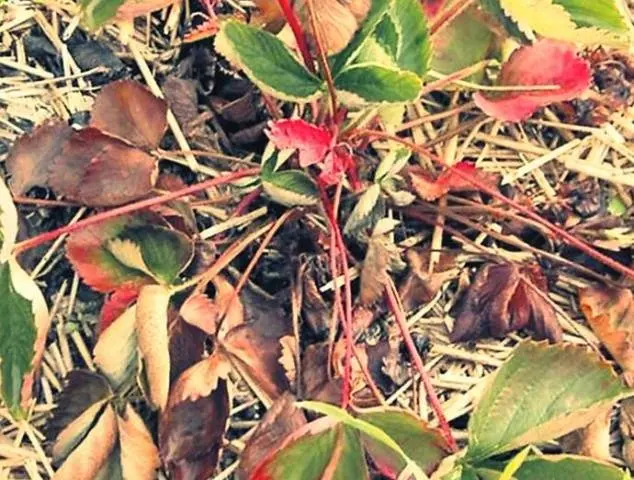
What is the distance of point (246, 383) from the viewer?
3.34 ft

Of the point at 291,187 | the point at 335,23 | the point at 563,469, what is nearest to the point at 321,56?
the point at 335,23

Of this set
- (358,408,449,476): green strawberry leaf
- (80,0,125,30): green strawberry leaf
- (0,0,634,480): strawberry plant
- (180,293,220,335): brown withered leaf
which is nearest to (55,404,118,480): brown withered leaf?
(0,0,634,480): strawberry plant

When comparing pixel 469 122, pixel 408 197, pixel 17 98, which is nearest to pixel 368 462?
pixel 408 197

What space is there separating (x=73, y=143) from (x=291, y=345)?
9.7 inches

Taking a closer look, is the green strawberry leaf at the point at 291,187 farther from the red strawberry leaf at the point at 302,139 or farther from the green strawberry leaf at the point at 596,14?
the green strawberry leaf at the point at 596,14

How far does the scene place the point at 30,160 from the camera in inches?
40.8

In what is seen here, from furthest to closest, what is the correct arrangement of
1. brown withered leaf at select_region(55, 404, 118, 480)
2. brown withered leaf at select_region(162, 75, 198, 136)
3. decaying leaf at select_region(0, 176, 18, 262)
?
brown withered leaf at select_region(162, 75, 198, 136)
brown withered leaf at select_region(55, 404, 118, 480)
decaying leaf at select_region(0, 176, 18, 262)

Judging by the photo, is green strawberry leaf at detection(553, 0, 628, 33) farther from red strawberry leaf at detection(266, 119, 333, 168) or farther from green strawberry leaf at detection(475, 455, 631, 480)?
green strawberry leaf at detection(475, 455, 631, 480)

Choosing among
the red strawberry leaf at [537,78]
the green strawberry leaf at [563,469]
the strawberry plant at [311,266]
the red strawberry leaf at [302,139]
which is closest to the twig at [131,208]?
the strawberry plant at [311,266]

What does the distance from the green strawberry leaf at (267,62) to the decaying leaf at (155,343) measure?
7.4 inches

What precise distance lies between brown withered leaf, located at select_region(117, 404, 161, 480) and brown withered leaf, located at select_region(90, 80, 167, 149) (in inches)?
9.4

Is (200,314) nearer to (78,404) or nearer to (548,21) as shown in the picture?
(78,404)

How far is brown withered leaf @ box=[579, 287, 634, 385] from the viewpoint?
3.38 feet

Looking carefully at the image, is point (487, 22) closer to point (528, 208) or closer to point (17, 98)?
point (528, 208)
